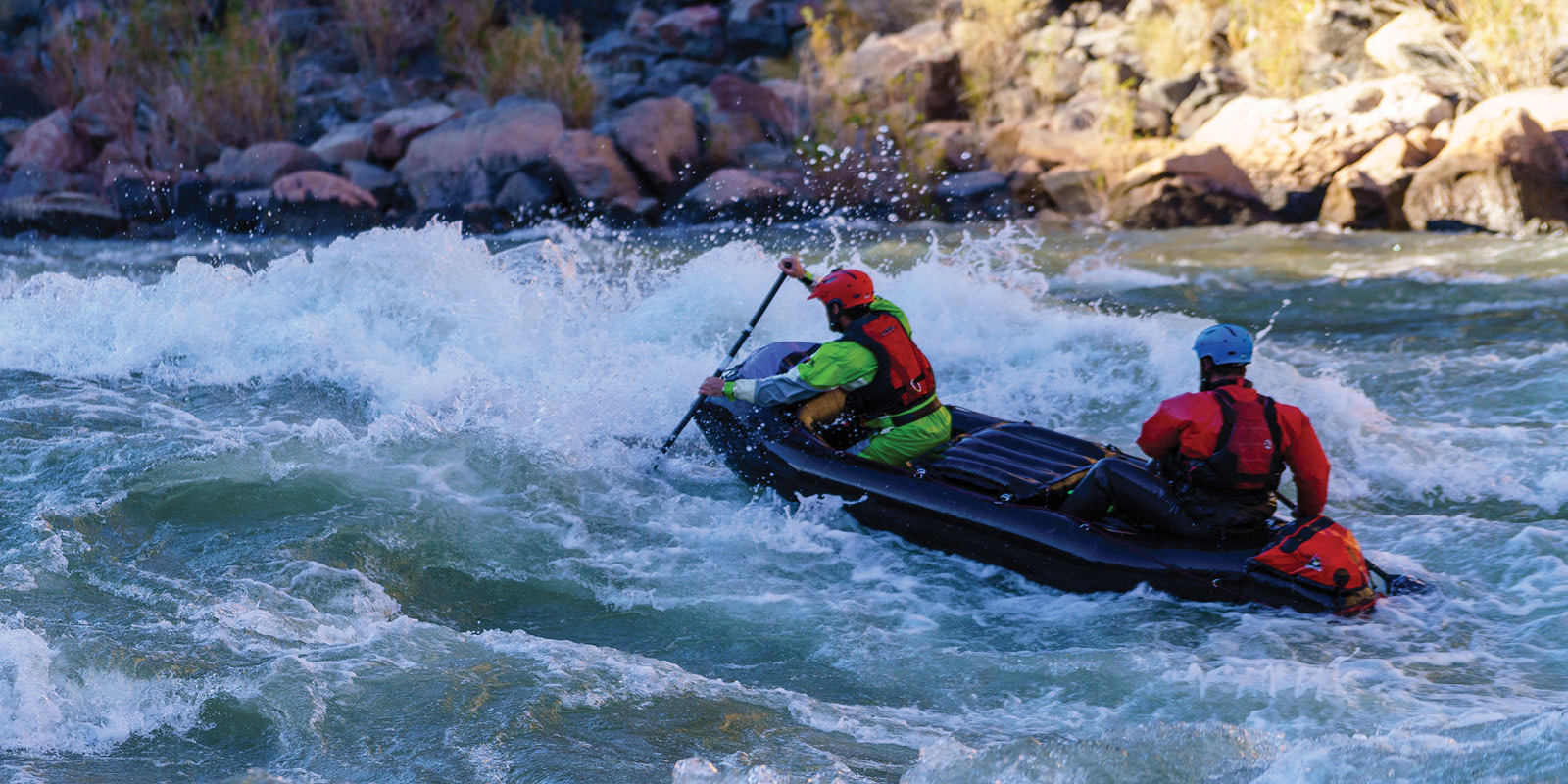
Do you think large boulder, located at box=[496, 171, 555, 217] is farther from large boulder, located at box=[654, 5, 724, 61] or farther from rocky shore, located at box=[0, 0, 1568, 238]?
large boulder, located at box=[654, 5, 724, 61]

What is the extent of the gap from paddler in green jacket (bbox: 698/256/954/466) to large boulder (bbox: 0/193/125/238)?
1145 cm

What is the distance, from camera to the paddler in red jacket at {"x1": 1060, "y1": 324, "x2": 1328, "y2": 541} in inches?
182

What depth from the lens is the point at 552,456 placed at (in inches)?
266

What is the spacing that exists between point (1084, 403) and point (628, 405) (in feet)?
9.17

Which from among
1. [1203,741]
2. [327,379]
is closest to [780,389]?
[1203,741]

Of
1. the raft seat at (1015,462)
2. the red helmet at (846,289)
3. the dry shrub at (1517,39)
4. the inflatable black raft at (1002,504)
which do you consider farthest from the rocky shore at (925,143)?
the red helmet at (846,289)

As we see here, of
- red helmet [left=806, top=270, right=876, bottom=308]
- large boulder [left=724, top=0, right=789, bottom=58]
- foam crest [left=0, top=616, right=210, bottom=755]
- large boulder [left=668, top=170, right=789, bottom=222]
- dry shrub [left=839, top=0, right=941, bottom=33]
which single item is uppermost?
dry shrub [left=839, top=0, right=941, bottom=33]

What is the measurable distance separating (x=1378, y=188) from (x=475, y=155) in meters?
9.45

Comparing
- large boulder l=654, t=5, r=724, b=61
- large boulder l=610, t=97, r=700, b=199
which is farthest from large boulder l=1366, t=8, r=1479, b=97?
large boulder l=654, t=5, r=724, b=61

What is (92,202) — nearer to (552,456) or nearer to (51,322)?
(51,322)

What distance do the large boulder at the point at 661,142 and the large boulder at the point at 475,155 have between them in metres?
0.80

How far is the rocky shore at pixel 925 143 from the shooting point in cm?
1305

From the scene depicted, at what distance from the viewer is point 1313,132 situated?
1316cm

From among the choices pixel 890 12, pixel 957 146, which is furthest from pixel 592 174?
pixel 890 12
